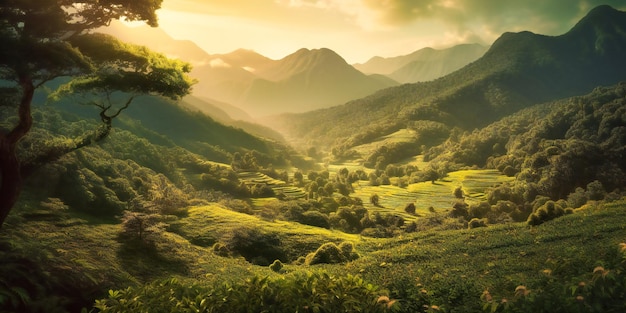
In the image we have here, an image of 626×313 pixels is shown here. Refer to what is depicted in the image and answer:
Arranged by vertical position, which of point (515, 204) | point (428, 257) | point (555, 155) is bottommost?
point (515, 204)

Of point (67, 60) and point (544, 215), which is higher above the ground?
point (67, 60)

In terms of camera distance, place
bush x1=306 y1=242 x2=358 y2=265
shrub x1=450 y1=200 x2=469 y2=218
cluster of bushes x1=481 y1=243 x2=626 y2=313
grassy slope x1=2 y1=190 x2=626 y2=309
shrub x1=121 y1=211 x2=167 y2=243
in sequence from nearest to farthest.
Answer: cluster of bushes x1=481 y1=243 x2=626 y2=313 < grassy slope x1=2 y1=190 x2=626 y2=309 < shrub x1=121 y1=211 x2=167 y2=243 < bush x1=306 y1=242 x2=358 y2=265 < shrub x1=450 y1=200 x2=469 y2=218

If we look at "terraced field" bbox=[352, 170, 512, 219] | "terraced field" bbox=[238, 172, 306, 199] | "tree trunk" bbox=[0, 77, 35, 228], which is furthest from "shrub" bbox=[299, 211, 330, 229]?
"tree trunk" bbox=[0, 77, 35, 228]

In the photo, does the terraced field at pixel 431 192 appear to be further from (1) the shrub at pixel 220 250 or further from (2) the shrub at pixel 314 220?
(1) the shrub at pixel 220 250

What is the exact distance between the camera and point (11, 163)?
17.1 metres

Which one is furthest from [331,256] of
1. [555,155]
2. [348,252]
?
[555,155]

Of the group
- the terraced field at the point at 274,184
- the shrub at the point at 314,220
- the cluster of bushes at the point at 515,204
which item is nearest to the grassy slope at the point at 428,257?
the cluster of bushes at the point at 515,204

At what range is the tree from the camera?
55.1 ft

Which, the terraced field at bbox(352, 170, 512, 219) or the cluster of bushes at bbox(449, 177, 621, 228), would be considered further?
the terraced field at bbox(352, 170, 512, 219)

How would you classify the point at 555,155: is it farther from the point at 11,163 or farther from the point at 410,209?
the point at 11,163

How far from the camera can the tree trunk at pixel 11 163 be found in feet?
54.9

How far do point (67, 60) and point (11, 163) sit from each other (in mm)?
5180

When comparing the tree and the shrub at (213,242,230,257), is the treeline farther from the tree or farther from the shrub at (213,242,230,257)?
the tree

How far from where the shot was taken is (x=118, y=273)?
19328mm
